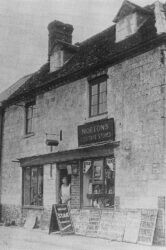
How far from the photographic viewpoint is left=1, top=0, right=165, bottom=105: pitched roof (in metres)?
13.2

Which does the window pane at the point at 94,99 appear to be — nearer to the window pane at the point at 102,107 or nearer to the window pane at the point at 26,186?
the window pane at the point at 102,107

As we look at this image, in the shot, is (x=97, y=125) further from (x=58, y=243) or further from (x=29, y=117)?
(x=29, y=117)

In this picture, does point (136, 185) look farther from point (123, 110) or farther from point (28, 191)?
point (28, 191)

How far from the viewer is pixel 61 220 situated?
1405 centimetres

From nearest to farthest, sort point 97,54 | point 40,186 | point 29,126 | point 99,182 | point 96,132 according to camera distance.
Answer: point 99,182 → point 96,132 → point 97,54 → point 40,186 → point 29,126

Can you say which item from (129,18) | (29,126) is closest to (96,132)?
(129,18)

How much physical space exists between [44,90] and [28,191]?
4406 millimetres

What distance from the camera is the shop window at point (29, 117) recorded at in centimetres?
1886

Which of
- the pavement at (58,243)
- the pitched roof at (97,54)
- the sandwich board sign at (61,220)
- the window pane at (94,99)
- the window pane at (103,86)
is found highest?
the pitched roof at (97,54)

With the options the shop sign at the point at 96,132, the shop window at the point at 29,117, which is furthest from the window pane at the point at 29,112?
the shop sign at the point at 96,132

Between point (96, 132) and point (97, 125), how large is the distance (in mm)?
242

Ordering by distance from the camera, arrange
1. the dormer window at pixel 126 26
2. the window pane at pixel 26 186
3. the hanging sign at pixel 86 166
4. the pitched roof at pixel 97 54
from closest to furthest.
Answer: the pitched roof at pixel 97 54 → the dormer window at pixel 126 26 → the hanging sign at pixel 86 166 → the window pane at pixel 26 186

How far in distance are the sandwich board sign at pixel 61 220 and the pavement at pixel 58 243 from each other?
26 cm

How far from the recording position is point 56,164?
16609 millimetres
